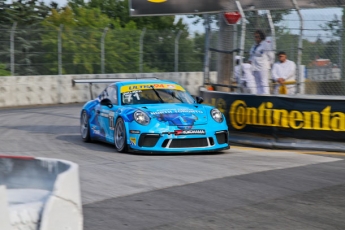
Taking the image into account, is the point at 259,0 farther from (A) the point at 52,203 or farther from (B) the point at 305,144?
(A) the point at 52,203

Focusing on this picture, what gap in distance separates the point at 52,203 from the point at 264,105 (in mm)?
8581

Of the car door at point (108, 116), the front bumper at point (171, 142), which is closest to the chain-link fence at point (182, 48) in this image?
the front bumper at point (171, 142)

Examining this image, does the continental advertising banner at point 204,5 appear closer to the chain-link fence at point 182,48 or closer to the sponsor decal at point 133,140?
the chain-link fence at point 182,48

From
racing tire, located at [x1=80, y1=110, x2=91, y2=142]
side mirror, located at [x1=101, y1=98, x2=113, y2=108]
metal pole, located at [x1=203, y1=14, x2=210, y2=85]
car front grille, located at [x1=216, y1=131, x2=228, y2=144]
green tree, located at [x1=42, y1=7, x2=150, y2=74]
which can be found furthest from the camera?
green tree, located at [x1=42, y1=7, x2=150, y2=74]

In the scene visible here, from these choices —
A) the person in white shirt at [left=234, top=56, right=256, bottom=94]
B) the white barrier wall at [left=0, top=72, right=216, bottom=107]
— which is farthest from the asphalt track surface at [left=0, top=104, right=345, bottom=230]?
the white barrier wall at [left=0, top=72, right=216, bottom=107]

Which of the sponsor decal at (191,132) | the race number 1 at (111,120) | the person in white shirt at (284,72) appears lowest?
the sponsor decal at (191,132)

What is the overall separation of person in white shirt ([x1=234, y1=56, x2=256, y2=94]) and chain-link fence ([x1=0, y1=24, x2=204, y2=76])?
391 inches

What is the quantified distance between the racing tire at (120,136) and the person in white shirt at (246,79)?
3.13 metres

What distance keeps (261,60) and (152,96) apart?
2.70 meters

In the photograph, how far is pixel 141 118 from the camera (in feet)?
37.1

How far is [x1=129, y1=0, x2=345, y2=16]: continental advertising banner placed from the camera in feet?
45.4

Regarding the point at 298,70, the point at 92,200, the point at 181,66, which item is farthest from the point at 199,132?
the point at 181,66

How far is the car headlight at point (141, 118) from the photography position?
36.9 ft

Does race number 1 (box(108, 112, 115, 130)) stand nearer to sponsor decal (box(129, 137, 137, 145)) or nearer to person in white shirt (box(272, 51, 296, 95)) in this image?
sponsor decal (box(129, 137, 137, 145))
